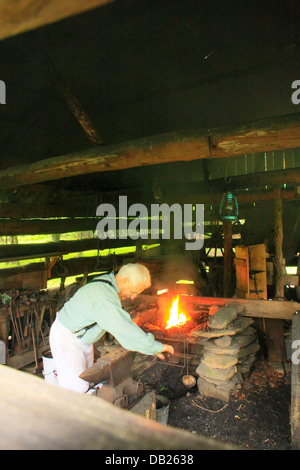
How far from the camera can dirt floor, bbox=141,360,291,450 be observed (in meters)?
3.88

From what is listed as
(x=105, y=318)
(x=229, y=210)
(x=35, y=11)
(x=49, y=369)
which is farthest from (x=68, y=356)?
(x=35, y=11)

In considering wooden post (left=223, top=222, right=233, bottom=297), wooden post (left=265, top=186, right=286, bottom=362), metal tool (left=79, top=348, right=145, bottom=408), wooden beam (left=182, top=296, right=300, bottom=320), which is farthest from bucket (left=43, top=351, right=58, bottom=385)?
wooden post (left=223, top=222, right=233, bottom=297)

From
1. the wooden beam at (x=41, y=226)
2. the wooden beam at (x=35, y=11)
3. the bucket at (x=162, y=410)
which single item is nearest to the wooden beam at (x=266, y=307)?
the bucket at (x=162, y=410)

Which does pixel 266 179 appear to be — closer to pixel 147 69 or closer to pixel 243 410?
pixel 147 69

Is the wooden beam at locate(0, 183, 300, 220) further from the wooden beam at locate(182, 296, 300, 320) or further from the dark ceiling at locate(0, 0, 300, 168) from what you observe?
the wooden beam at locate(182, 296, 300, 320)

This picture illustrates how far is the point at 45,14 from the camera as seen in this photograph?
37.4 inches

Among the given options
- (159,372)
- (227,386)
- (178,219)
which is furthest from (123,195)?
(227,386)

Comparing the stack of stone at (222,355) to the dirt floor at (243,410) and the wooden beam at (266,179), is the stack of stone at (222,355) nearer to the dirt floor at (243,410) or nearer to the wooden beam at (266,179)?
the dirt floor at (243,410)

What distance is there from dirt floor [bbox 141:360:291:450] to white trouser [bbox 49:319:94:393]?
1.58m

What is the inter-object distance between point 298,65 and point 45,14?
4.35 meters

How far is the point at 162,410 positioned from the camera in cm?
412

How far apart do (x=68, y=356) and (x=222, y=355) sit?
8.29 ft

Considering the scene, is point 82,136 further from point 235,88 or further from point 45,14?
point 45,14

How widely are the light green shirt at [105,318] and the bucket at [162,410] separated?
4.42 ft
